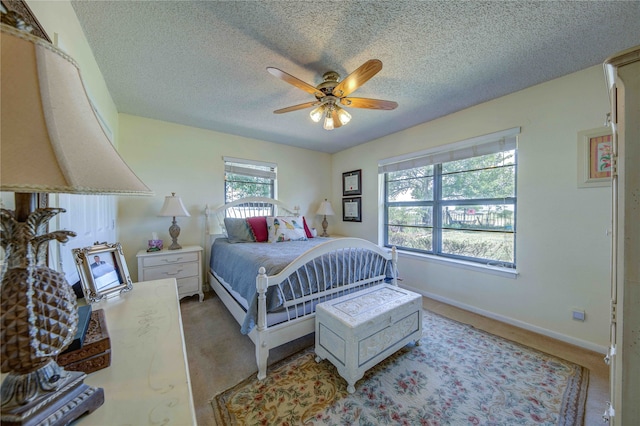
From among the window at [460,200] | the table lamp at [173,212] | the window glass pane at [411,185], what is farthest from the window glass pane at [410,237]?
the table lamp at [173,212]

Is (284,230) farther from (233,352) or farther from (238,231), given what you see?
(233,352)

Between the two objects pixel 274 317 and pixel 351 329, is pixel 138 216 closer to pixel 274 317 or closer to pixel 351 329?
pixel 274 317

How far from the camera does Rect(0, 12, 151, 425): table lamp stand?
0.39 metres

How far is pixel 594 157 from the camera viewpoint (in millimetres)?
1923

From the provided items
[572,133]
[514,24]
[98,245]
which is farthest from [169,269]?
[572,133]

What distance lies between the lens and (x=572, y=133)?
2033mm

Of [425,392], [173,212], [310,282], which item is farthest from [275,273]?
[173,212]

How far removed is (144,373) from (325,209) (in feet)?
12.2

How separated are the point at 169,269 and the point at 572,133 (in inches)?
170

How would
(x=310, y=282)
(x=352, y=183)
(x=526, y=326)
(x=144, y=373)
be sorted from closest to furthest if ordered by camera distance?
(x=144, y=373)
(x=310, y=282)
(x=526, y=326)
(x=352, y=183)

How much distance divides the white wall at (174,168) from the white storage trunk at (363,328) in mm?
2462

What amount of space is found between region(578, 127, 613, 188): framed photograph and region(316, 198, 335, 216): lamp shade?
3.09 meters

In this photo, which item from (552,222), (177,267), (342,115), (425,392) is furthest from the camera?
(177,267)

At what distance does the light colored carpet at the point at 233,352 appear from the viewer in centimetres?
149
